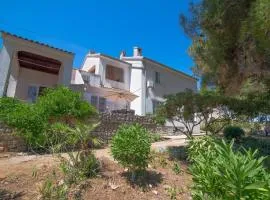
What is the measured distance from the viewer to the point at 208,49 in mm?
9055

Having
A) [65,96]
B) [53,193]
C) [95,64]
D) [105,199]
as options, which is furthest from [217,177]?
[95,64]

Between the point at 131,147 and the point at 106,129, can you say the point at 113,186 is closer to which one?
the point at 131,147

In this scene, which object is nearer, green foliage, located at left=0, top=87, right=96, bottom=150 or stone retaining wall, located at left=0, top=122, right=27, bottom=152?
green foliage, located at left=0, top=87, right=96, bottom=150

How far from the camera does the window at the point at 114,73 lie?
1021 inches

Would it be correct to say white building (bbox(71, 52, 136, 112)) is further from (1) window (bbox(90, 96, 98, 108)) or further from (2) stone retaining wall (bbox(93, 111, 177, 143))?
(2) stone retaining wall (bbox(93, 111, 177, 143))

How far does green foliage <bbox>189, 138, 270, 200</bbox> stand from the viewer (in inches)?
154

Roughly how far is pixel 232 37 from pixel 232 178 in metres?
5.33

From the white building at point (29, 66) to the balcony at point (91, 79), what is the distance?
8.34ft

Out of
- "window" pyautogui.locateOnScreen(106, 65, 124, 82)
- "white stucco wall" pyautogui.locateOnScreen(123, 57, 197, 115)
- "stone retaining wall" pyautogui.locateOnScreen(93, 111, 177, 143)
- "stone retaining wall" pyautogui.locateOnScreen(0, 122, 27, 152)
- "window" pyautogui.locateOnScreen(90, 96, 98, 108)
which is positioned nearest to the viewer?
"stone retaining wall" pyautogui.locateOnScreen(0, 122, 27, 152)

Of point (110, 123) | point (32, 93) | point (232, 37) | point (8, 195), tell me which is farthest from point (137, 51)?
point (8, 195)

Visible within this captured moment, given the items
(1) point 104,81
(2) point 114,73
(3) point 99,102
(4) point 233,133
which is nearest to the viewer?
(4) point 233,133

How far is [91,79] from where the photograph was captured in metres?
22.9

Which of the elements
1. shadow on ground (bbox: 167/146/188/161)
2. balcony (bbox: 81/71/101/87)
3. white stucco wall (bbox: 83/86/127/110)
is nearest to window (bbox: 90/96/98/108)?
white stucco wall (bbox: 83/86/127/110)

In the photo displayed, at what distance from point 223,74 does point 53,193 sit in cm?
689
